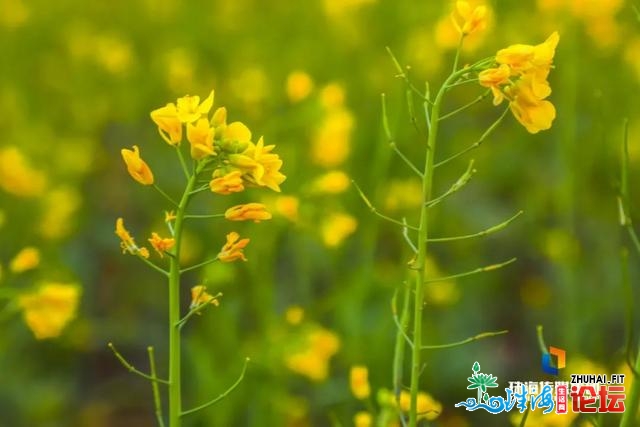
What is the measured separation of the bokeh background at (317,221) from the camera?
2105 mm

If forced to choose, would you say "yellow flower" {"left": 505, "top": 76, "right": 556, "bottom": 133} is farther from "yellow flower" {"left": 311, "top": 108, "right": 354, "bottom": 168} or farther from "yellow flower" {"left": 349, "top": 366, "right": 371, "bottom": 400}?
"yellow flower" {"left": 311, "top": 108, "right": 354, "bottom": 168}

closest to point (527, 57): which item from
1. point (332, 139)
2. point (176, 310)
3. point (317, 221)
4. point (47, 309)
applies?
point (176, 310)

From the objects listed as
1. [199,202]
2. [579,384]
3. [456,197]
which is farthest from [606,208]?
[579,384]

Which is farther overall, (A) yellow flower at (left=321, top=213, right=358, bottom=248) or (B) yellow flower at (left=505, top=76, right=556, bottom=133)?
(A) yellow flower at (left=321, top=213, right=358, bottom=248)

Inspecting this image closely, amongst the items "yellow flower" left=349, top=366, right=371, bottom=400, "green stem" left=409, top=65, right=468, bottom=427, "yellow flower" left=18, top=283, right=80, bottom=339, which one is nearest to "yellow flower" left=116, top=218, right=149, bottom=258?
"green stem" left=409, top=65, right=468, bottom=427

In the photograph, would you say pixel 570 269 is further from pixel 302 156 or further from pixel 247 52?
pixel 247 52

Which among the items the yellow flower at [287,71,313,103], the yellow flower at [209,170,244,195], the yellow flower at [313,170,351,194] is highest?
the yellow flower at [287,71,313,103]

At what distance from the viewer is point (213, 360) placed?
7.35 feet

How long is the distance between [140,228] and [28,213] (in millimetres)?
335

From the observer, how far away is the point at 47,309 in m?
1.69

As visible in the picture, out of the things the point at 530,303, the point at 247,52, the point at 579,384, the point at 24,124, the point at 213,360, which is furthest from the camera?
the point at 247,52

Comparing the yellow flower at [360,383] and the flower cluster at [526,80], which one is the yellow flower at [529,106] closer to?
the flower cluster at [526,80]

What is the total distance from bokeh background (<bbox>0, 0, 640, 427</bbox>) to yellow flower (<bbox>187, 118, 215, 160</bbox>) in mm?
516

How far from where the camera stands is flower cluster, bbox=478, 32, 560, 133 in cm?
111
